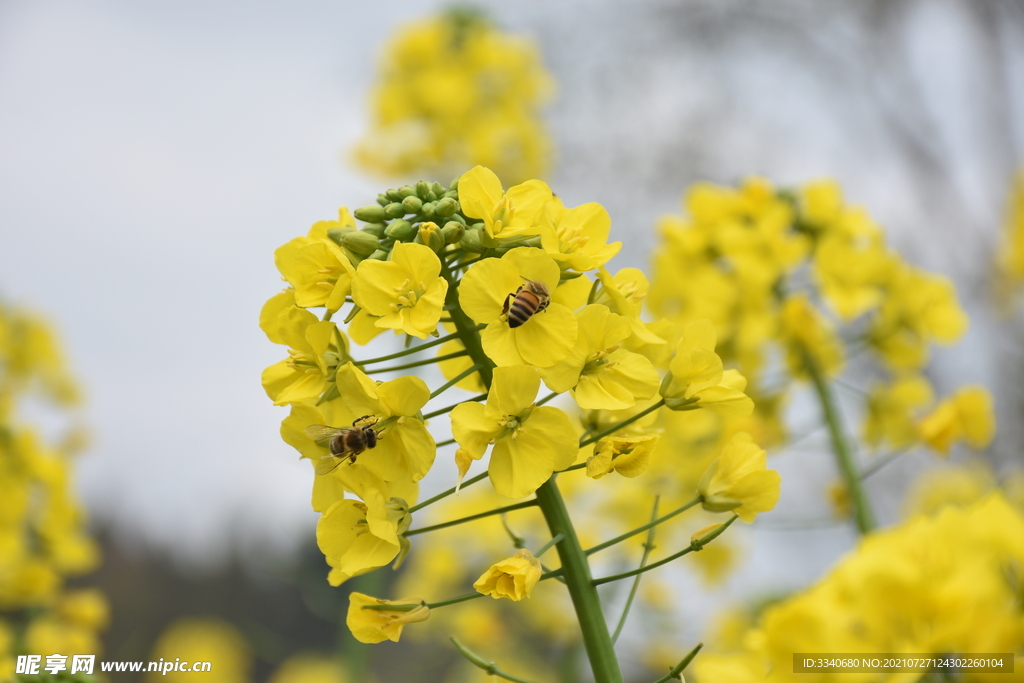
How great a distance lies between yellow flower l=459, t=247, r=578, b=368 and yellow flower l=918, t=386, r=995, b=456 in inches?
75.6

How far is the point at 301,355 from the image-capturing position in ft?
5.13

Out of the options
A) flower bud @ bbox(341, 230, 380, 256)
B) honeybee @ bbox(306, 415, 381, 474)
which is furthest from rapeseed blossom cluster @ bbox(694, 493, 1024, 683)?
flower bud @ bbox(341, 230, 380, 256)

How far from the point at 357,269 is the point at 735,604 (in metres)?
3.82

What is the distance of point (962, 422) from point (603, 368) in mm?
1889

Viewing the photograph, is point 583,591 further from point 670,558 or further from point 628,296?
point 628,296

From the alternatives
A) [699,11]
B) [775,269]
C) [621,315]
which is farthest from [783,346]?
[699,11]

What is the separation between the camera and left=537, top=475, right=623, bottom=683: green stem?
140 cm

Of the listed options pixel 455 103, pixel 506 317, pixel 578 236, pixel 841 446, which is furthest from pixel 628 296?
pixel 455 103

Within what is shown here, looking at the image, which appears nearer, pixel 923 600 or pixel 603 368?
pixel 923 600

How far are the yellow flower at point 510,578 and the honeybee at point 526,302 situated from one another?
1.41 ft

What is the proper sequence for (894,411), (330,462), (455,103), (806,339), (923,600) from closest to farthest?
(923,600)
(330,462)
(806,339)
(894,411)
(455,103)

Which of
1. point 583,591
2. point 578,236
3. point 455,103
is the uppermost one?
point 455,103

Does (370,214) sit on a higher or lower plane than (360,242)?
higher

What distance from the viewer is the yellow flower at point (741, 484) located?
61.1 inches
